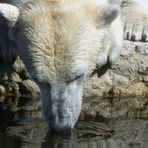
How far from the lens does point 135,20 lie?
22.9 ft

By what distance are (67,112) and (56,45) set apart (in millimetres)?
521

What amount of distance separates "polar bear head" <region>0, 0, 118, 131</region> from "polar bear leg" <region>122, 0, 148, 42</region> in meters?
1.15

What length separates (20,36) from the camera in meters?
5.73

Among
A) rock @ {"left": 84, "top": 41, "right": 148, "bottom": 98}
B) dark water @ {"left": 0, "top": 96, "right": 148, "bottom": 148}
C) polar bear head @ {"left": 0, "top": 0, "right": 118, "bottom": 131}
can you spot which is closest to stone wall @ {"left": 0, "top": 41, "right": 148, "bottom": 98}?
rock @ {"left": 84, "top": 41, "right": 148, "bottom": 98}

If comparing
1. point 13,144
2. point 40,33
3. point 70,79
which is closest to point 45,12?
point 40,33

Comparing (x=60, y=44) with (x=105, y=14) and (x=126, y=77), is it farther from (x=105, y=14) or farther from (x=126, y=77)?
(x=126, y=77)

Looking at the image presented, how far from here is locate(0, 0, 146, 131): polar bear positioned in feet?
17.4

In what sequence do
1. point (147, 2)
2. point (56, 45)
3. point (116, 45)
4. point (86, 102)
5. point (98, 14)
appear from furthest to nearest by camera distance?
point (147, 2), point (86, 102), point (116, 45), point (98, 14), point (56, 45)

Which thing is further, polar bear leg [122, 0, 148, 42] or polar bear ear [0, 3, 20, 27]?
polar bear leg [122, 0, 148, 42]

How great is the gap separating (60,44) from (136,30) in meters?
1.87

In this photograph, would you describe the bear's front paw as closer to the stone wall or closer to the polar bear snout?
the stone wall

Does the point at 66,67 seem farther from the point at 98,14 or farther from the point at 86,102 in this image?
the point at 86,102

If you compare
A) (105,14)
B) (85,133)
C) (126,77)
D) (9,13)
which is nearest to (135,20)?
(126,77)

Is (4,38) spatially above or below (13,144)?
above
